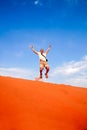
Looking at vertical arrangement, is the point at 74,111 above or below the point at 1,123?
above

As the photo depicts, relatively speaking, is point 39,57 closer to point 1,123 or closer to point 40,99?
point 40,99

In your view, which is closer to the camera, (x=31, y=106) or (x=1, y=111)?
(x=1, y=111)

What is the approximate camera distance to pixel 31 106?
607 centimetres

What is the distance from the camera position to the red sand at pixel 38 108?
17.0 feet

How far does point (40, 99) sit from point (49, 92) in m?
1.11

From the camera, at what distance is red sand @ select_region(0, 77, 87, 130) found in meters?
5.19

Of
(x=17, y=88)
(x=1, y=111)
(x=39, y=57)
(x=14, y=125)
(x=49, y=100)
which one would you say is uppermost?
(x=39, y=57)

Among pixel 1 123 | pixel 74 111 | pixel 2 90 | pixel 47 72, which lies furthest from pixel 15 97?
pixel 47 72

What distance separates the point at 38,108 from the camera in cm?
609

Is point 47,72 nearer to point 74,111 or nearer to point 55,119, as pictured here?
point 74,111

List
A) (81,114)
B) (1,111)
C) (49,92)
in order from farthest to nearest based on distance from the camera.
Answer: (49,92) → (81,114) → (1,111)

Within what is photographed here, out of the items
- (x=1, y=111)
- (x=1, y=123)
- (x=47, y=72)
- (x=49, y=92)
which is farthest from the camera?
(x=47, y=72)

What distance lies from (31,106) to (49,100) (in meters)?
1.04

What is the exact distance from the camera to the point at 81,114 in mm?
6484
